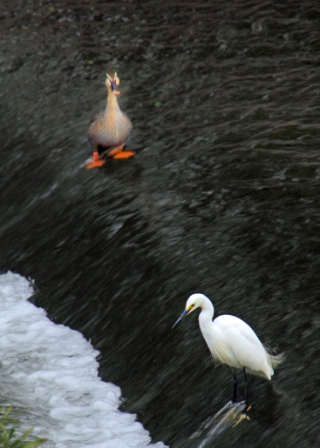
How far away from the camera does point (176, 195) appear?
9.76 metres

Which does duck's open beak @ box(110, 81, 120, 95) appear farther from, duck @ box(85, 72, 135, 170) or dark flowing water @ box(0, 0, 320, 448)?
dark flowing water @ box(0, 0, 320, 448)

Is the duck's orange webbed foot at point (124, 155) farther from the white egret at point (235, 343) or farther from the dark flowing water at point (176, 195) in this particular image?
the white egret at point (235, 343)

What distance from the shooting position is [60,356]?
887cm

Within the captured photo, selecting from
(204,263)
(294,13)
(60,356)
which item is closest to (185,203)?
(204,263)

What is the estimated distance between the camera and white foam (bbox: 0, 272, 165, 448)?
293 inches

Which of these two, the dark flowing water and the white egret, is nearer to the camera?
the white egret

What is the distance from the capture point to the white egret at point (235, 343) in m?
6.04

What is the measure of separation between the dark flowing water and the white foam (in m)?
0.17

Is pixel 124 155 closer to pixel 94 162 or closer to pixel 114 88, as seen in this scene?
pixel 94 162

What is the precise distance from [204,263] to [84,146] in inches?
161

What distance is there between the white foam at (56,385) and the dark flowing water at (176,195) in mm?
166

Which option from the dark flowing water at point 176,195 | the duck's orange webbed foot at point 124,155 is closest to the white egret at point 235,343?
the dark flowing water at point 176,195

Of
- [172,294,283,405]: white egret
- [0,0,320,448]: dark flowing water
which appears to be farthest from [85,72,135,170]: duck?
[172,294,283,405]: white egret

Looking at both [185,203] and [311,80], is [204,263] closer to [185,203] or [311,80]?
[185,203]
